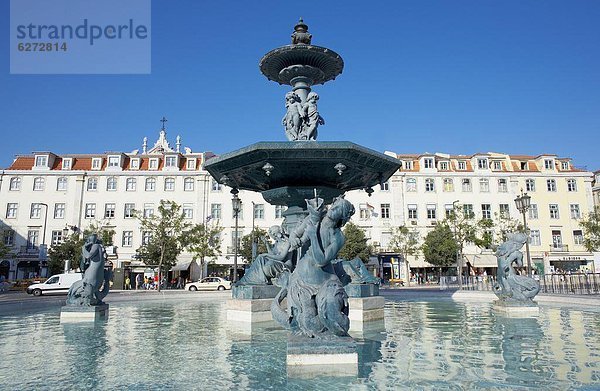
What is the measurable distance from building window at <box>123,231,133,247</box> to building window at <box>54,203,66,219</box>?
24.1 feet

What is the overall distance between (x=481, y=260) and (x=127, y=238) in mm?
40173

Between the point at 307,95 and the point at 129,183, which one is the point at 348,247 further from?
the point at 307,95

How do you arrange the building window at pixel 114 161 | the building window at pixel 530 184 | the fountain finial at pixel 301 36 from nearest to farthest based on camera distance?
the fountain finial at pixel 301 36 < the building window at pixel 114 161 < the building window at pixel 530 184

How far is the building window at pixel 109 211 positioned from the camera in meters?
47.8

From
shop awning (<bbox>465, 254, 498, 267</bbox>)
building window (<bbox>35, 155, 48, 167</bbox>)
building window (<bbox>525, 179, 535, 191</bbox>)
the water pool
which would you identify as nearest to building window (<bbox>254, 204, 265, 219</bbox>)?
shop awning (<bbox>465, 254, 498, 267</bbox>)

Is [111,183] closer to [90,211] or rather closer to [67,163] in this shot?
[90,211]

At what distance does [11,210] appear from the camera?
47.4 metres

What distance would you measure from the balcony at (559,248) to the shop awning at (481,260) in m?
7.44

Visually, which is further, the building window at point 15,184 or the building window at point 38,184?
the building window at point 38,184

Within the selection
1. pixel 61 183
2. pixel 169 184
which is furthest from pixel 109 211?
pixel 169 184

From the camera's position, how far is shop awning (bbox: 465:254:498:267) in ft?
152

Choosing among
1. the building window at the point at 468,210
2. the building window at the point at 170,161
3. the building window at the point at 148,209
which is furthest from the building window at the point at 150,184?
the building window at the point at 468,210

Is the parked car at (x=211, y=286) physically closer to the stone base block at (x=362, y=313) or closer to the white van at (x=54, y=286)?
the white van at (x=54, y=286)

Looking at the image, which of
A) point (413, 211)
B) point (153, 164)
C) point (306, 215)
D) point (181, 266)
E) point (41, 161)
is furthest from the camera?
point (153, 164)
